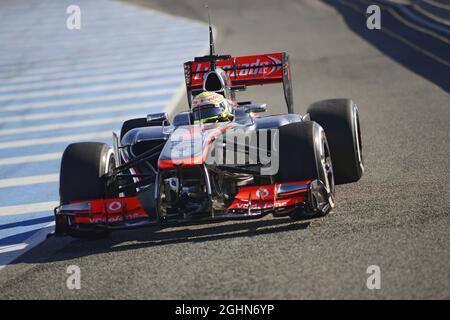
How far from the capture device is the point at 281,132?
8.32m

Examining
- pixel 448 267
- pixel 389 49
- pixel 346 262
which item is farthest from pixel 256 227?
pixel 389 49

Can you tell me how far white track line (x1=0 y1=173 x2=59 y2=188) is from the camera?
11742 millimetres

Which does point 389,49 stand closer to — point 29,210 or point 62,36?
point 62,36

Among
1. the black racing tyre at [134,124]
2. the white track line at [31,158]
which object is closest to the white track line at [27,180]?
the white track line at [31,158]

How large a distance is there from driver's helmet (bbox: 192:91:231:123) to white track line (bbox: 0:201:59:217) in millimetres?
2296

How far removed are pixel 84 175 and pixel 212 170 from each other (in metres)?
1.34

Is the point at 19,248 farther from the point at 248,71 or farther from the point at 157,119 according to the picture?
the point at 248,71

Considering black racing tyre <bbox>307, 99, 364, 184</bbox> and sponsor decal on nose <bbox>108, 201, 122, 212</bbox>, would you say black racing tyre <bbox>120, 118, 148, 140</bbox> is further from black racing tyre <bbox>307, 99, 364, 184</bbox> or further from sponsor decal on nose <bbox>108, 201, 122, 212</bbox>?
sponsor decal on nose <bbox>108, 201, 122, 212</bbox>

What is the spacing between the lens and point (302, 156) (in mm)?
8133

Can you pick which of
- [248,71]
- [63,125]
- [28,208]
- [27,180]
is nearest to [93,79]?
[63,125]

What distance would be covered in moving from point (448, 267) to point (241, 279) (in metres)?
1.56

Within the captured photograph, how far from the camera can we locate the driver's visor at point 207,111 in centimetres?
922

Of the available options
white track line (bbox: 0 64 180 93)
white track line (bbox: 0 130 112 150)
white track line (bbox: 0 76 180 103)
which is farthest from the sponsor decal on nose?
white track line (bbox: 0 64 180 93)

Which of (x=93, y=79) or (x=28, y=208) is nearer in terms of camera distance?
(x=28, y=208)
